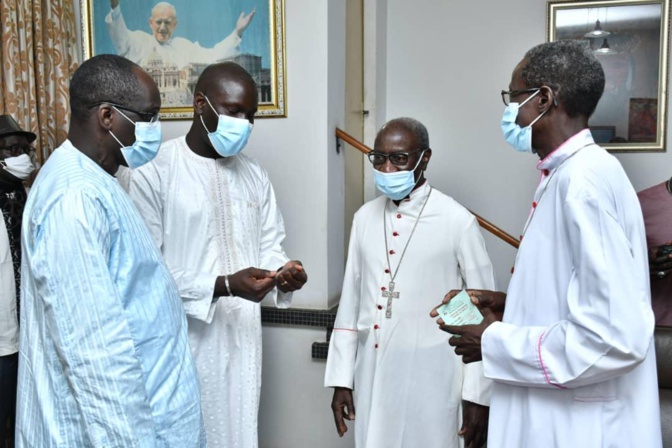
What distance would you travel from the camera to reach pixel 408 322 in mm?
2385

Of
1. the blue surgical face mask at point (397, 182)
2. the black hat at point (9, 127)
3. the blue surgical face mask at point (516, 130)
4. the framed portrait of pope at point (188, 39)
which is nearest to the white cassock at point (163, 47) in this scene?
the framed portrait of pope at point (188, 39)

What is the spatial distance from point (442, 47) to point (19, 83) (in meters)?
2.60

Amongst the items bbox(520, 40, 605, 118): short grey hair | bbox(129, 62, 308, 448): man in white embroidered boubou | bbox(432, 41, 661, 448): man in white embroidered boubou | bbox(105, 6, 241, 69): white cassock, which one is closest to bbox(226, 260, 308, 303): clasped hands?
bbox(129, 62, 308, 448): man in white embroidered boubou

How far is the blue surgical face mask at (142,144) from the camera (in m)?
1.72

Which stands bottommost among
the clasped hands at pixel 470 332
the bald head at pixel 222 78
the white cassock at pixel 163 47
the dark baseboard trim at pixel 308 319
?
the dark baseboard trim at pixel 308 319

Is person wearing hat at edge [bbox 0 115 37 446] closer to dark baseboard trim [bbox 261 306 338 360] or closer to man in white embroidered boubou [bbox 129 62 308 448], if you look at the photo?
man in white embroidered boubou [bbox 129 62 308 448]

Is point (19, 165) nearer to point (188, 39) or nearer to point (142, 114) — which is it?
→ point (188, 39)

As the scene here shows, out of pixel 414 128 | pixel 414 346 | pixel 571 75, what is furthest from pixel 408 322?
pixel 571 75

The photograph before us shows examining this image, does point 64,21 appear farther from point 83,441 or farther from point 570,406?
point 570,406

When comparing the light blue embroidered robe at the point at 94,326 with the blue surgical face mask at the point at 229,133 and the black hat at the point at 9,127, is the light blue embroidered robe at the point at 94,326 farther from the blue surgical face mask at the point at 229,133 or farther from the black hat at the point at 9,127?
the black hat at the point at 9,127

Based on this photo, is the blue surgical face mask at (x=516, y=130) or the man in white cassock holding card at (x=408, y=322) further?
the man in white cassock holding card at (x=408, y=322)

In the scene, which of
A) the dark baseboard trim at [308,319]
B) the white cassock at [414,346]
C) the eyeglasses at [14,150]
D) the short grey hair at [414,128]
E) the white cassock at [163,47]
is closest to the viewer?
the white cassock at [414,346]

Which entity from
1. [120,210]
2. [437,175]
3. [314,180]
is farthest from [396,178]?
[437,175]

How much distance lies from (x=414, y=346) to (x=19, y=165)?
2.01m
